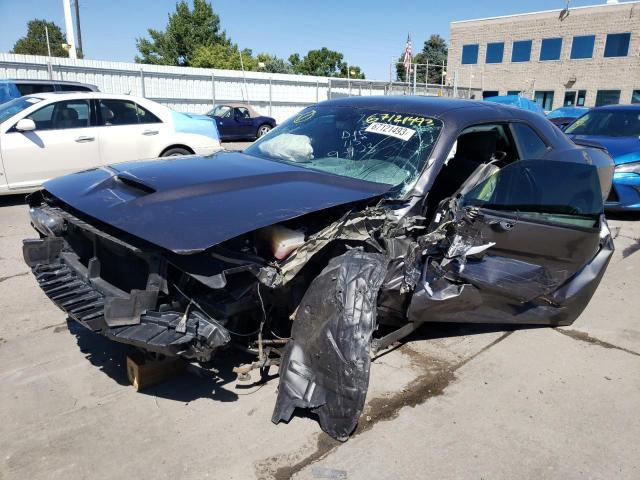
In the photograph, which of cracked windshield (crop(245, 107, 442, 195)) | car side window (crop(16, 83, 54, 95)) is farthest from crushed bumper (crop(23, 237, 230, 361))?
car side window (crop(16, 83, 54, 95))

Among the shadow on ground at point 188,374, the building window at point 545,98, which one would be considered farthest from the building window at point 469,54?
the shadow on ground at point 188,374

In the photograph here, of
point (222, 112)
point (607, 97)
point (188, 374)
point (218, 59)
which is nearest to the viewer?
point (188, 374)

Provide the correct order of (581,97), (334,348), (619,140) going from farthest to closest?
1. (581,97)
2. (619,140)
3. (334,348)

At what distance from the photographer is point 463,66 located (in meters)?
40.5

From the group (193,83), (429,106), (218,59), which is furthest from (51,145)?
(218,59)

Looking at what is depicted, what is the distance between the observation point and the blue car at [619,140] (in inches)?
270

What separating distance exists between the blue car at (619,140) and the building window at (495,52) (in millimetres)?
32900

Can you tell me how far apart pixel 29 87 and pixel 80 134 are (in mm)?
4728

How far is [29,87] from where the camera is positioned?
10844 mm

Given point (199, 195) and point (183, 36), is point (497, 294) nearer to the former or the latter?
point (199, 195)

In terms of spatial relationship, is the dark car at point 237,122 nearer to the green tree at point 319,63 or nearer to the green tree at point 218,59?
the green tree at point 218,59

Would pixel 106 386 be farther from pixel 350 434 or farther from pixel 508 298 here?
pixel 508 298

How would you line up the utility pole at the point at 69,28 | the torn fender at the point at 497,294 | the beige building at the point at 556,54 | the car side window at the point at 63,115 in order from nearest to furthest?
the torn fender at the point at 497,294
the car side window at the point at 63,115
the utility pole at the point at 69,28
the beige building at the point at 556,54

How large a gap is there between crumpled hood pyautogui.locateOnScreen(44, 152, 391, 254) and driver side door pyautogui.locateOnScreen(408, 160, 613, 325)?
2.05ft
